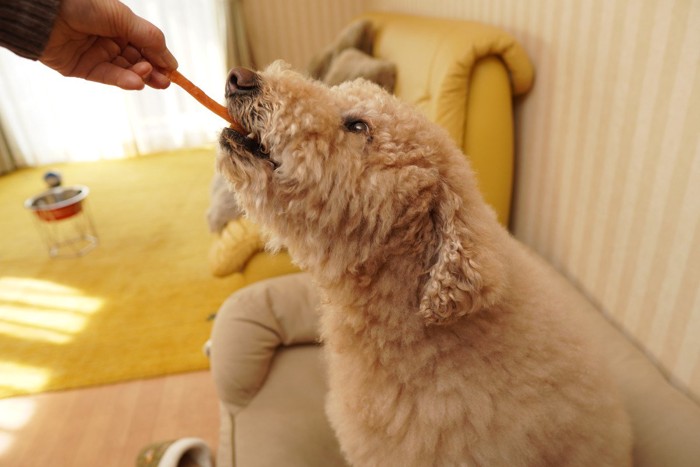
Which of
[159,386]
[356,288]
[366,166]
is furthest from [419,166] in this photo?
[159,386]

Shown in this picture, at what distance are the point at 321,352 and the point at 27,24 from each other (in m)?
1.12

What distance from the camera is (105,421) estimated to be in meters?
1.75

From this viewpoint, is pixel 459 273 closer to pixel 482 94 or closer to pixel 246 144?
pixel 246 144

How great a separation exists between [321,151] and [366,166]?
3.3 inches

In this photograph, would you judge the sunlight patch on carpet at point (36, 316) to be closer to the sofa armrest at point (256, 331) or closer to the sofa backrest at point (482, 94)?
the sofa armrest at point (256, 331)

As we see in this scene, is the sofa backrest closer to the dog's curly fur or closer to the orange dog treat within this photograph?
the dog's curly fur

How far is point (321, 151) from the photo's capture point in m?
0.82

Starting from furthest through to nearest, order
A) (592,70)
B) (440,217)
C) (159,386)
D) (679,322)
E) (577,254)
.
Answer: (159,386)
(577,254)
(592,70)
(679,322)
(440,217)

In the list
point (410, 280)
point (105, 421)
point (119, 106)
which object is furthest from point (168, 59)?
point (119, 106)

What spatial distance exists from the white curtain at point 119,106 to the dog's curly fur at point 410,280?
3.46 meters

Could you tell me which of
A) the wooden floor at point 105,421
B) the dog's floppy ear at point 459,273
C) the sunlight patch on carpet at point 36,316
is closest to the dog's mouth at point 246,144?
the dog's floppy ear at point 459,273

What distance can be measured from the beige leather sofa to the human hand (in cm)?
77

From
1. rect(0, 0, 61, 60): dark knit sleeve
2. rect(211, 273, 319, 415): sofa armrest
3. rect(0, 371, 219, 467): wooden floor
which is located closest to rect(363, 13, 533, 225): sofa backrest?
rect(211, 273, 319, 415): sofa armrest

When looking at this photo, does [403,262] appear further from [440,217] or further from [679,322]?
[679,322]
